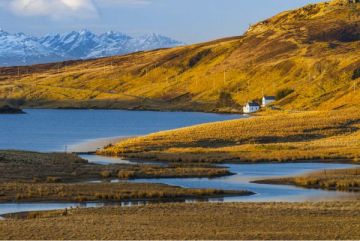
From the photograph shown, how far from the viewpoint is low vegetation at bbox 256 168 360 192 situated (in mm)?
62219

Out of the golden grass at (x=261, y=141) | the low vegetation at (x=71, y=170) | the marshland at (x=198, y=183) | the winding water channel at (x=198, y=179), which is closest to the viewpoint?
the marshland at (x=198, y=183)

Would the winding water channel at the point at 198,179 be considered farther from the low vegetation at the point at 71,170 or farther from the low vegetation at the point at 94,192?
the low vegetation at the point at 71,170

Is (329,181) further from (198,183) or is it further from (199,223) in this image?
(199,223)

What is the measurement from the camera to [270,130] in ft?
372

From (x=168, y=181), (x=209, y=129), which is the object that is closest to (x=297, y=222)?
(x=168, y=181)

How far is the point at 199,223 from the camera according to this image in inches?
1603

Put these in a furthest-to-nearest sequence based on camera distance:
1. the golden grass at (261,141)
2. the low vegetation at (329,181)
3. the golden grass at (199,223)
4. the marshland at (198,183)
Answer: the golden grass at (261,141), the low vegetation at (329,181), the marshland at (198,183), the golden grass at (199,223)

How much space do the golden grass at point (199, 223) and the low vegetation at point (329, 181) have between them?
1294 centimetres

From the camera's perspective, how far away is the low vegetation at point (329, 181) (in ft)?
204

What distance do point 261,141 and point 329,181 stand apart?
136 feet

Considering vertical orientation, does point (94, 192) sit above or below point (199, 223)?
above

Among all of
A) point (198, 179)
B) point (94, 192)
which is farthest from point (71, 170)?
point (94, 192)

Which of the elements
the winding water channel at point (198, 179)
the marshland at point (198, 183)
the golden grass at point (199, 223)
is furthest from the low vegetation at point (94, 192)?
the golden grass at point (199, 223)

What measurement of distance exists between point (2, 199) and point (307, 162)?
4289 centimetres
